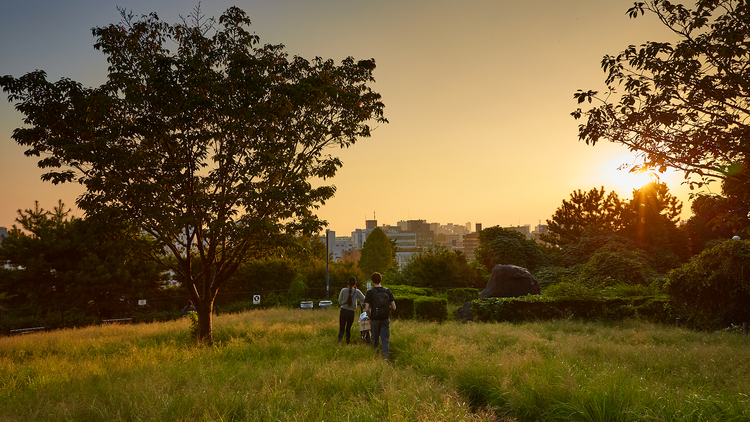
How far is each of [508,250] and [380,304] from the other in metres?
22.9

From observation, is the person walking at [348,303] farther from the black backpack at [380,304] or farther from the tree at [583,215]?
the tree at [583,215]

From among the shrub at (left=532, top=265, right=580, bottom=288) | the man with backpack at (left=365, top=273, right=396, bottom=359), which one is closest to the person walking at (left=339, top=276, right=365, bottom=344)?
the man with backpack at (left=365, top=273, right=396, bottom=359)

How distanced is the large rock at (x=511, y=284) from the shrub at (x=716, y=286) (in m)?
7.41

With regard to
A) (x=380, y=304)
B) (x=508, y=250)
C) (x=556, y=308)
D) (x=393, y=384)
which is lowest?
(x=556, y=308)

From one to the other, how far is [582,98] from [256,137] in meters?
6.93

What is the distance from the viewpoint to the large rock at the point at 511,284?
1970cm

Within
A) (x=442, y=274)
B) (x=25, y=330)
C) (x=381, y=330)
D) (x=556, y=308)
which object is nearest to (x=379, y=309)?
(x=381, y=330)

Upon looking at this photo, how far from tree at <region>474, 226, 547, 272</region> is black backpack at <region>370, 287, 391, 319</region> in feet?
74.0

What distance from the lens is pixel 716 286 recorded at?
37.7 ft

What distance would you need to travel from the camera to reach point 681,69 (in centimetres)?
567

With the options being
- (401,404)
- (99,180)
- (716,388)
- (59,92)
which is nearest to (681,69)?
(716,388)

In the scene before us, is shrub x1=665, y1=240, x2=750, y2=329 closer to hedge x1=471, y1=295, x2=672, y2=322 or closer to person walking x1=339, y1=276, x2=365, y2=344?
hedge x1=471, y1=295, x2=672, y2=322

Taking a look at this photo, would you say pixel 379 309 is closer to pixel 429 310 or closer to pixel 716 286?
pixel 429 310

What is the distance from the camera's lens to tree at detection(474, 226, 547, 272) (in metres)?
29.4
